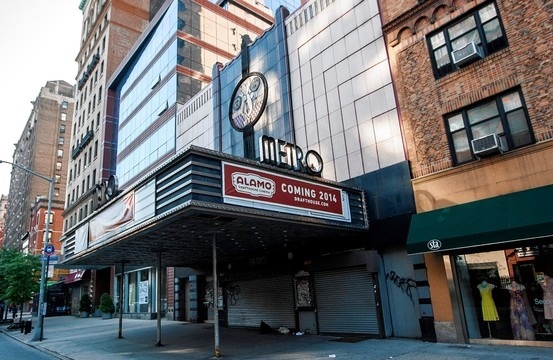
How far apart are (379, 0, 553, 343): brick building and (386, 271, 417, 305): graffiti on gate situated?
3.44ft

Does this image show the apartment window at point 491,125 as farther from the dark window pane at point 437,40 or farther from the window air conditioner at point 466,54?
the dark window pane at point 437,40

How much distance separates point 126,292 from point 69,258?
64.5 feet

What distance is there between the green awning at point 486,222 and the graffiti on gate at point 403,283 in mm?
2188

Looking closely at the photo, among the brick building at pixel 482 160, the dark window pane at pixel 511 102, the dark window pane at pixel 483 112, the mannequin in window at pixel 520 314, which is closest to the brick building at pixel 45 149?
the brick building at pixel 482 160

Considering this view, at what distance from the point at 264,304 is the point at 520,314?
12.3m

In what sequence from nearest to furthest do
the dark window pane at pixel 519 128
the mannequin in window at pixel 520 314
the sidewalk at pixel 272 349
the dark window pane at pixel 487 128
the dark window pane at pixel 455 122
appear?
the sidewalk at pixel 272 349 → the mannequin in window at pixel 520 314 → the dark window pane at pixel 519 128 → the dark window pane at pixel 487 128 → the dark window pane at pixel 455 122

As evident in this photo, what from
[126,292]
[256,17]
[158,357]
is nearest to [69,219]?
[126,292]

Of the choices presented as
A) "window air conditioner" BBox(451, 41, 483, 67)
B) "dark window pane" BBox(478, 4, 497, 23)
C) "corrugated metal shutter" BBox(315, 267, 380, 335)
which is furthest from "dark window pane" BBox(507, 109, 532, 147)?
"corrugated metal shutter" BBox(315, 267, 380, 335)

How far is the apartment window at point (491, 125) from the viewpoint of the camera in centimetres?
1252

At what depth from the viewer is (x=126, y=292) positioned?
1542 inches

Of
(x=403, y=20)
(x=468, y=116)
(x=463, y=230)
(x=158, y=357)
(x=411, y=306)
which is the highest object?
(x=403, y=20)

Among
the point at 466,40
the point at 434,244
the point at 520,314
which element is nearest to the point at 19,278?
the point at 434,244

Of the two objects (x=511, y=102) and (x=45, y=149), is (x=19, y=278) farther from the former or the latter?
(x=45, y=149)

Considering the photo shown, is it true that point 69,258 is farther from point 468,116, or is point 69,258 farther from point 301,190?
point 468,116
